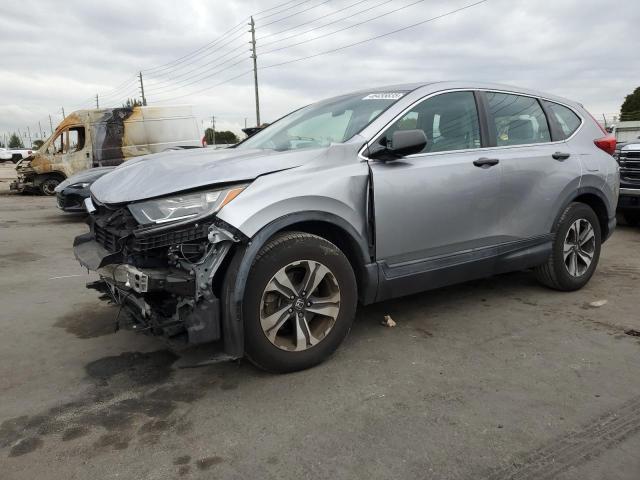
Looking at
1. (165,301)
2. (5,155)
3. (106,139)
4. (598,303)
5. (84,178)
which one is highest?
(5,155)

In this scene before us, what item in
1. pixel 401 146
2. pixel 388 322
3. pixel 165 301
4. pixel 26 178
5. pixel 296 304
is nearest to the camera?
pixel 165 301

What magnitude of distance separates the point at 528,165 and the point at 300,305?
2.35m

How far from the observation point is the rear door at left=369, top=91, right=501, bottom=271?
3480 millimetres

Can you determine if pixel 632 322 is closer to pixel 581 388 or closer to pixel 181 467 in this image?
pixel 581 388

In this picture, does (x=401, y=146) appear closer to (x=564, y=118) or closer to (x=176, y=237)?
(x=176, y=237)

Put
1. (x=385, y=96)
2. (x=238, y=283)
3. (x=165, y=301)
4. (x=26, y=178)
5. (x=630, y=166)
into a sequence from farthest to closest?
(x=26, y=178) < (x=630, y=166) < (x=385, y=96) < (x=165, y=301) < (x=238, y=283)

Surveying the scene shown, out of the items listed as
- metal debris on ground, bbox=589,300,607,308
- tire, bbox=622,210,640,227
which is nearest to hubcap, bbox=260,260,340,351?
metal debris on ground, bbox=589,300,607,308

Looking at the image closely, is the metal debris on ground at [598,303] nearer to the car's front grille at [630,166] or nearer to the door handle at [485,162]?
the door handle at [485,162]

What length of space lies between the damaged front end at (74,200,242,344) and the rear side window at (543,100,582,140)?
3.37 m

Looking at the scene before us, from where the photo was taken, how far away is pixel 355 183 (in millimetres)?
3340

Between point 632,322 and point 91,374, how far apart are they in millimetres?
3988

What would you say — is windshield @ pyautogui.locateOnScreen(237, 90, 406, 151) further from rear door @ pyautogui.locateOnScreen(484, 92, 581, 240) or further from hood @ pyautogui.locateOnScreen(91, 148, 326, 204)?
rear door @ pyautogui.locateOnScreen(484, 92, 581, 240)

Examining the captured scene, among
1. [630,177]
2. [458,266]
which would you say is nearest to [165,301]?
[458,266]

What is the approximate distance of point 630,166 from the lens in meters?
8.11
